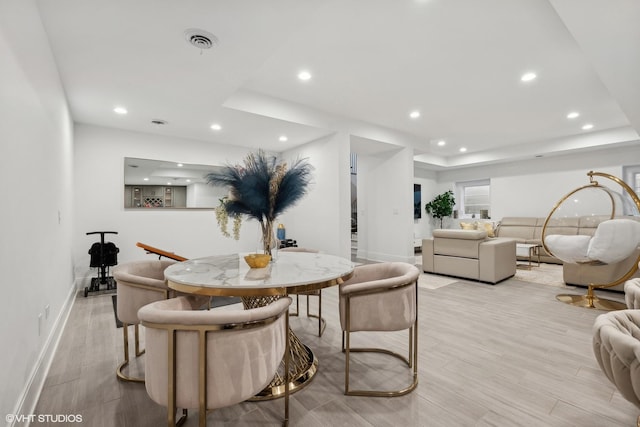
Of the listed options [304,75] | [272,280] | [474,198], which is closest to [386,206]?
[304,75]

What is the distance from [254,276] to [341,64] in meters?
2.76

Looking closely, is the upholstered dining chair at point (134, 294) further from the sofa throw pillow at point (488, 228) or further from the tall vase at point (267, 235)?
the sofa throw pillow at point (488, 228)

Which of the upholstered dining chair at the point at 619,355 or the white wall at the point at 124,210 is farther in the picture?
the white wall at the point at 124,210

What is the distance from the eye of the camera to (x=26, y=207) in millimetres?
1809

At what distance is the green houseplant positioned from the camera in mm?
9002

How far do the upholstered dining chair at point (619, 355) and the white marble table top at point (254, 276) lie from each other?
109cm

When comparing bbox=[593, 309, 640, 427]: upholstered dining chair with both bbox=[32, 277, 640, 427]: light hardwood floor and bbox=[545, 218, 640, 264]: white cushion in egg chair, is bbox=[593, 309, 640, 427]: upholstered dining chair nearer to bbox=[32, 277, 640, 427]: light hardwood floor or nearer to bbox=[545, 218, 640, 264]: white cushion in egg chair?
bbox=[32, 277, 640, 427]: light hardwood floor

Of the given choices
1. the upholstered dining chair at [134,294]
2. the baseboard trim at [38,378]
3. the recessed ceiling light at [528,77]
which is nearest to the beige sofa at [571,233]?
the recessed ceiling light at [528,77]

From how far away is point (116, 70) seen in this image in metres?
2.91

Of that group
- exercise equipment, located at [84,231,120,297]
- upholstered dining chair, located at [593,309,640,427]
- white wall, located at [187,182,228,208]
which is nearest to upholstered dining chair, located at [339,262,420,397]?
upholstered dining chair, located at [593,309,640,427]

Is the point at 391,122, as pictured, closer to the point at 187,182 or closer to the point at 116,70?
the point at 187,182

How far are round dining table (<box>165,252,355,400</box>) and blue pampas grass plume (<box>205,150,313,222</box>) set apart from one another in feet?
1.27

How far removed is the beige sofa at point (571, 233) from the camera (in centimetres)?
378

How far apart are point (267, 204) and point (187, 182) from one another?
3997 millimetres
